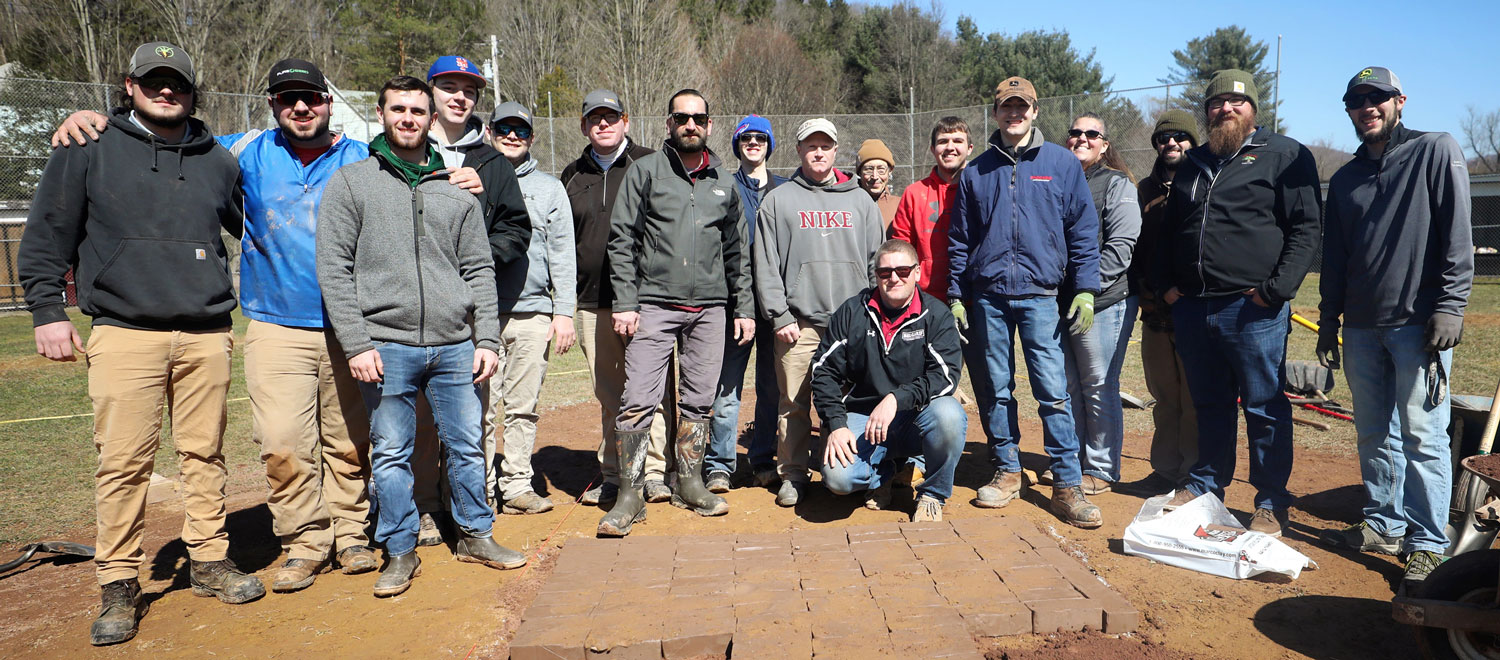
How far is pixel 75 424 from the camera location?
7.02 m

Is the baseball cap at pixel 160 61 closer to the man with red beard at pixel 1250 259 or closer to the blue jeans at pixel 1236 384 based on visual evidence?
the man with red beard at pixel 1250 259

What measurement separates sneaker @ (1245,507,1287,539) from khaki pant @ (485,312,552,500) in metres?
3.72

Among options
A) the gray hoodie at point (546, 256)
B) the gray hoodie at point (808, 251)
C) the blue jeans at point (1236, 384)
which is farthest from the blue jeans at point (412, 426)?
the blue jeans at point (1236, 384)

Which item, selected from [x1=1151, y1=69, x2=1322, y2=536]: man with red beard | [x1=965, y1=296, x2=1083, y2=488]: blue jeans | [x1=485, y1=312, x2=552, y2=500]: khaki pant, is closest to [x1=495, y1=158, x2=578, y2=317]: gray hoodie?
[x1=485, y1=312, x2=552, y2=500]: khaki pant

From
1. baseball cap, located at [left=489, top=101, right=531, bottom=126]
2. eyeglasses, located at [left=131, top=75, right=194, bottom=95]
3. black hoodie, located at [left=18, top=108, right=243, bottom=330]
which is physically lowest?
black hoodie, located at [left=18, top=108, right=243, bottom=330]

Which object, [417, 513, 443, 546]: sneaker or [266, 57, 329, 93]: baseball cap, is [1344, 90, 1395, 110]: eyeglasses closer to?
[266, 57, 329, 93]: baseball cap

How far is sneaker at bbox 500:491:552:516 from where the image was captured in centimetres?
480

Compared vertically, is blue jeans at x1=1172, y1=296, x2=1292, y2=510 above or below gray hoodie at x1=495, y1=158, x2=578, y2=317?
below

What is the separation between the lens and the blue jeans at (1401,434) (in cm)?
381

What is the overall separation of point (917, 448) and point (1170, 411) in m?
1.70

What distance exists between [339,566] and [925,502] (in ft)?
9.41

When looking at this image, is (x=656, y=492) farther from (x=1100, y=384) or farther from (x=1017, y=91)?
(x=1017, y=91)

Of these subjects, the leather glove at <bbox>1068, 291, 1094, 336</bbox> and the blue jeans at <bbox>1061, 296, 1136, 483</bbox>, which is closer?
the leather glove at <bbox>1068, 291, 1094, 336</bbox>

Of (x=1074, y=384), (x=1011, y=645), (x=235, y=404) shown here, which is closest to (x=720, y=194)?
(x=1074, y=384)
